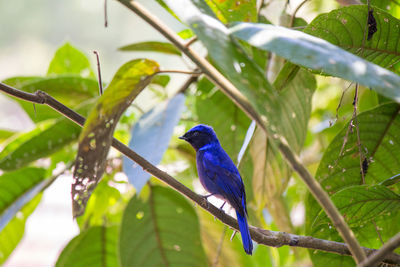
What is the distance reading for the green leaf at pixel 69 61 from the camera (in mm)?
2967

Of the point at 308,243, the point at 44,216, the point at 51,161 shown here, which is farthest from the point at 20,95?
the point at 44,216

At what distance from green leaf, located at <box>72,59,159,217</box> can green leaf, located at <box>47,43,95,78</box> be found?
188 centimetres

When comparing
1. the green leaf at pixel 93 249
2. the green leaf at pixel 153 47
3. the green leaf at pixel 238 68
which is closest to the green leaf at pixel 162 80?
the green leaf at pixel 153 47

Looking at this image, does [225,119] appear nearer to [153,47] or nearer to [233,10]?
[153,47]

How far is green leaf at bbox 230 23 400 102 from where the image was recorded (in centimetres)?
87

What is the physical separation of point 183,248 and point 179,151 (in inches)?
25.8

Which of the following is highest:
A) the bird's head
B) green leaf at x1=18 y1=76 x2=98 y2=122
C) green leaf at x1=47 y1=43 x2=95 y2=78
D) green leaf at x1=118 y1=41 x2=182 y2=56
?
green leaf at x1=47 y1=43 x2=95 y2=78

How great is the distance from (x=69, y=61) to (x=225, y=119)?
1.20m

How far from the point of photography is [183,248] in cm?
223

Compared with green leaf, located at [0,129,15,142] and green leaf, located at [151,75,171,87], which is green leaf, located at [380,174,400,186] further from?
green leaf, located at [0,129,15,142]

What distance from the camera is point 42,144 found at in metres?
2.13

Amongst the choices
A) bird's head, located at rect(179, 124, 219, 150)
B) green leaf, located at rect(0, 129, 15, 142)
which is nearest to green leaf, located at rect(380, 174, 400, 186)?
bird's head, located at rect(179, 124, 219, 150)

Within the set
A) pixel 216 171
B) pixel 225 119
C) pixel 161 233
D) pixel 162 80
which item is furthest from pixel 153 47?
pixel 161 233

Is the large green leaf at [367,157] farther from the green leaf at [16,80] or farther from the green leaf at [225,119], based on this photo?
the green leaf at [16,80]
